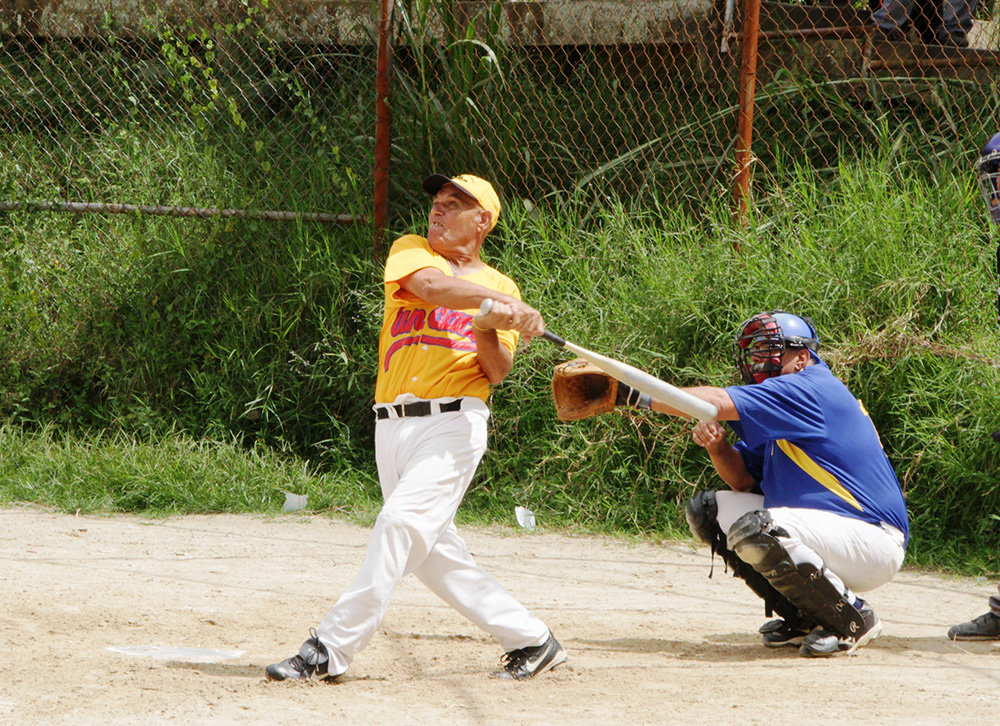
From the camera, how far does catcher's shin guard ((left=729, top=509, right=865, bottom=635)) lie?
3766mm

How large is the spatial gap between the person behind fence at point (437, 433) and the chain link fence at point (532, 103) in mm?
3110

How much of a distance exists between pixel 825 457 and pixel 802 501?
18cm

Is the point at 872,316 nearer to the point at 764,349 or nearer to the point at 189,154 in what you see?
the point at 764,349

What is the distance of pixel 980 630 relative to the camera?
4.10 m

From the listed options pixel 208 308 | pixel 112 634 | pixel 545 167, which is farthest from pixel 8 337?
pixel 112 634

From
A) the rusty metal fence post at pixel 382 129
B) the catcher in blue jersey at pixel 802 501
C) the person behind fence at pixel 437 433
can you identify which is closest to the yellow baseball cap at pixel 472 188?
the person behind fence at pixel 437 433

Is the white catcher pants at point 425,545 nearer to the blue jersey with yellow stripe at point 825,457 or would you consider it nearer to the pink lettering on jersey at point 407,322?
the pink lettering on jersey at point 407,322

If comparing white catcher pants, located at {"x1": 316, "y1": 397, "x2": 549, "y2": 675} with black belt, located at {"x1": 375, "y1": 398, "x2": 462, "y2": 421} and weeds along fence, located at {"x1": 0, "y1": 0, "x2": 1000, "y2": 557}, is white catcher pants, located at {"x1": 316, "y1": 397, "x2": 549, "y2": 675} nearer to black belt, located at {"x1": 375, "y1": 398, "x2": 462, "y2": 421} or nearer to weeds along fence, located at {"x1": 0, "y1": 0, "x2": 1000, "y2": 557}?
black belt, located at {"x1": 375, "y1": 398, "x2": 462, "y2": 421}

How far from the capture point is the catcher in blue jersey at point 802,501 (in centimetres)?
377

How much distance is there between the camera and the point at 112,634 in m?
3.79

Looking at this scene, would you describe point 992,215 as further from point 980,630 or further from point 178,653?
point 178,653

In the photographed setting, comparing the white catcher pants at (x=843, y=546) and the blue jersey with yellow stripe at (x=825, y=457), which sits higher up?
the blue jersey with yellow stripe at (x=825, y=457)

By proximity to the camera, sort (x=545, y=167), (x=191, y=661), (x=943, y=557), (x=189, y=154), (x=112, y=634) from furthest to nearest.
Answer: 1. (x=189, y=154)
2. (x=545, y=167)
3. (x=943, y=557)
4. (x=112, y=634)
5. (x=191, y=661)

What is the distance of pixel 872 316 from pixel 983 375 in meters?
0.66
